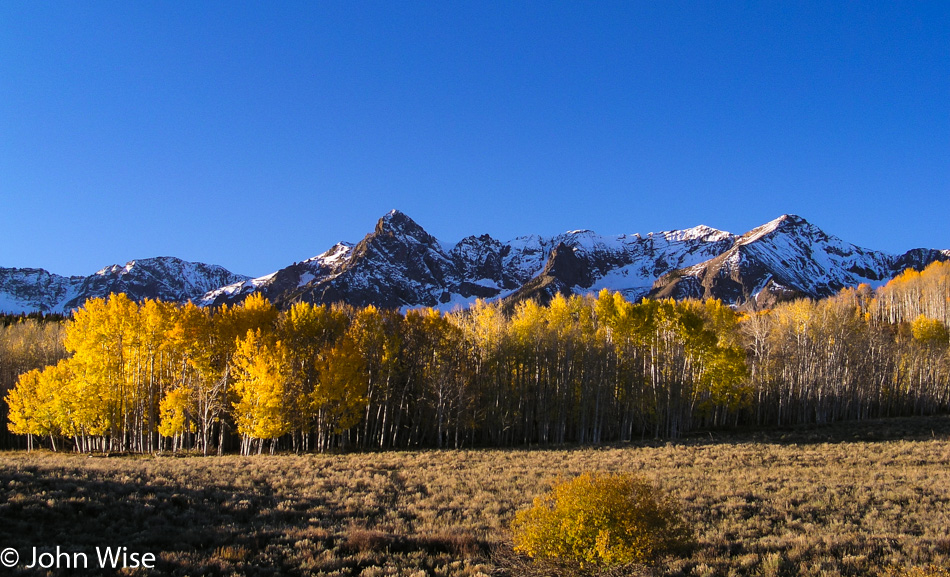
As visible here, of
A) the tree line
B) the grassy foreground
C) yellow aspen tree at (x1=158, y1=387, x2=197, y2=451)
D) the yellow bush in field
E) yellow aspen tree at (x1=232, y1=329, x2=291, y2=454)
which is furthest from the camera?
the tree line

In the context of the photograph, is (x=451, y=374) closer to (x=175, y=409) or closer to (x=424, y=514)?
(x=175, y=409)

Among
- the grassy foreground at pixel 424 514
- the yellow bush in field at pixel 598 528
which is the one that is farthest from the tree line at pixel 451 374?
the yellow bush in field at pixel 598 528

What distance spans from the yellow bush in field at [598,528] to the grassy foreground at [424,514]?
40.9 inches

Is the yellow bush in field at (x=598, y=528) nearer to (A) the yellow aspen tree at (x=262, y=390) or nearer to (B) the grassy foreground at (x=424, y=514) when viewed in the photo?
(B) the grassy foreground at (x=424, y=514)

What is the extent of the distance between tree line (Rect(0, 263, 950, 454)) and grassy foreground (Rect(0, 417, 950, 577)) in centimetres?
1052

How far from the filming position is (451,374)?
125 feet

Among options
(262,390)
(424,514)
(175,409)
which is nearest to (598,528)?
(424,514)

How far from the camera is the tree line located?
3319 cm

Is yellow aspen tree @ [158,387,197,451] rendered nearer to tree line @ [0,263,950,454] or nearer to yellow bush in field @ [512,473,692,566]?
tree line @ [0,263,950,454]

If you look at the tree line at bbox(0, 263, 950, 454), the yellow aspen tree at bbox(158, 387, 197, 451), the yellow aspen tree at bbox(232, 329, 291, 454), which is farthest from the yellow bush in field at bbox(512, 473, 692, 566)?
the yellow aspen tree at bbox(158, 387, 197, 451)

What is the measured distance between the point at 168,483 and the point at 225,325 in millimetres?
19786

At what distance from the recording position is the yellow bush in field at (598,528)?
364 inches

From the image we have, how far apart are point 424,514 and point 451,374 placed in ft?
75.4

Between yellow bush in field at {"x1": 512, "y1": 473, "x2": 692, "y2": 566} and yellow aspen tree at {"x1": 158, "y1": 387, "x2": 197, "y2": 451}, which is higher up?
yellow bush in field at {"x1": 512, "y1": 473, "x2": 692, "y2": 566}
